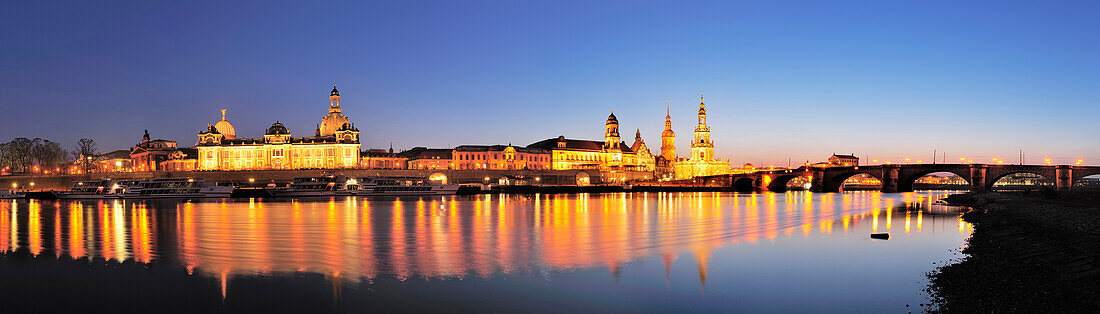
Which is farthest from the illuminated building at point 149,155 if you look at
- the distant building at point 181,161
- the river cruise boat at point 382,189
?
the river cruise boat at point 382,189

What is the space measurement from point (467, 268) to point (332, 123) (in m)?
144

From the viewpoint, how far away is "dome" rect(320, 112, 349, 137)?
6078 inches

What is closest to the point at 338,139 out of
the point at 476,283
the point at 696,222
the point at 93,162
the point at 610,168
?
the point at 610,168

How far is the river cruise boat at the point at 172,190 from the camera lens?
8369 cm

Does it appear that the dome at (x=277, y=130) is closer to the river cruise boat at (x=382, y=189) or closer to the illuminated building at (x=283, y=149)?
the illuminated building at (x=283, y=149)

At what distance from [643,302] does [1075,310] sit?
304 inches

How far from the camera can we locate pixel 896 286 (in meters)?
16.9

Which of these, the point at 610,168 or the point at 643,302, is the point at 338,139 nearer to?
the point at 610,168

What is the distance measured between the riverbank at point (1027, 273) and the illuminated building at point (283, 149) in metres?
135

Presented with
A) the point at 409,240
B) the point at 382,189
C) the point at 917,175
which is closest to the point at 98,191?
the point at 382,189

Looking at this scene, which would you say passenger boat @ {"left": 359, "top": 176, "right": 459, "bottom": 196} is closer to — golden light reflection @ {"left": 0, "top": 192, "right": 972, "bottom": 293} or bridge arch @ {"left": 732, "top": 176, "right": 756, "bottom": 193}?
golden light reflection @ {"left": 0, "top": 192, "right": 972, "bottom": 293}

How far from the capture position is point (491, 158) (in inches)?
6294

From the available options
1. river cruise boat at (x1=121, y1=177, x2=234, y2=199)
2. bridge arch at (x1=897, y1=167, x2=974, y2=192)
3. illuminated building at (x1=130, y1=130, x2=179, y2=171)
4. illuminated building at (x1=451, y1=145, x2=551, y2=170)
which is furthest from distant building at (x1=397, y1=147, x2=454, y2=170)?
bridge arch at (x1=897, y1=167, x2=974, y2=192)

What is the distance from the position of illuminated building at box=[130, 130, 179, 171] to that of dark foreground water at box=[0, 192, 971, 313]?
145655mm
